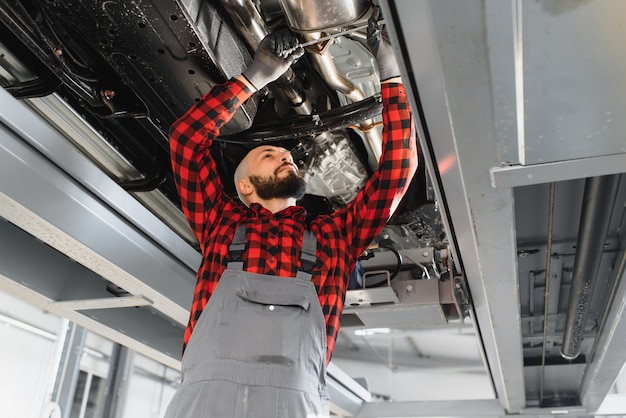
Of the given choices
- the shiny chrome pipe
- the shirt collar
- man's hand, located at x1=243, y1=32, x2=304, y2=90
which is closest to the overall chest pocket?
the shirt collar

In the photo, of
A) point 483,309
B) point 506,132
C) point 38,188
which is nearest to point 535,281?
point 483,309

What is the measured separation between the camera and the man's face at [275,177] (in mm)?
1483

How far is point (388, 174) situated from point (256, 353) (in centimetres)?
53

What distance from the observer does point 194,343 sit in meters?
1.20

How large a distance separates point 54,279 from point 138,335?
59cm

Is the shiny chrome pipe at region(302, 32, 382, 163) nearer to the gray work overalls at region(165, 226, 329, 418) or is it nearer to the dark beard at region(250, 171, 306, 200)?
the dark beard at region(250, 171, 306, 200)

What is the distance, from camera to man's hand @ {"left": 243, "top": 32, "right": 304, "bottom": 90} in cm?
130

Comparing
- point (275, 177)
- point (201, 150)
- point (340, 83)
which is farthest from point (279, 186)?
point (340, 83)

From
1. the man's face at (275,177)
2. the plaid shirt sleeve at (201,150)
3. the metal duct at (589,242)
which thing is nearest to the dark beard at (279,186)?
the man's face at (275,177)

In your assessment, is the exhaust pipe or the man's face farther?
the man's face

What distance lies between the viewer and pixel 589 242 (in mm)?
1484

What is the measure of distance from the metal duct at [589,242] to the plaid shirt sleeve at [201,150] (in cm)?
83

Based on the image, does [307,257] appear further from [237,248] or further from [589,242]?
[589,242]

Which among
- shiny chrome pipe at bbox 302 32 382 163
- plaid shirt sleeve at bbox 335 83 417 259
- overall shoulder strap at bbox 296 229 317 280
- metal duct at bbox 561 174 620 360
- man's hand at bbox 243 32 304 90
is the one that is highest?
shiny chrome pipe at bbox 302 32 382 163
